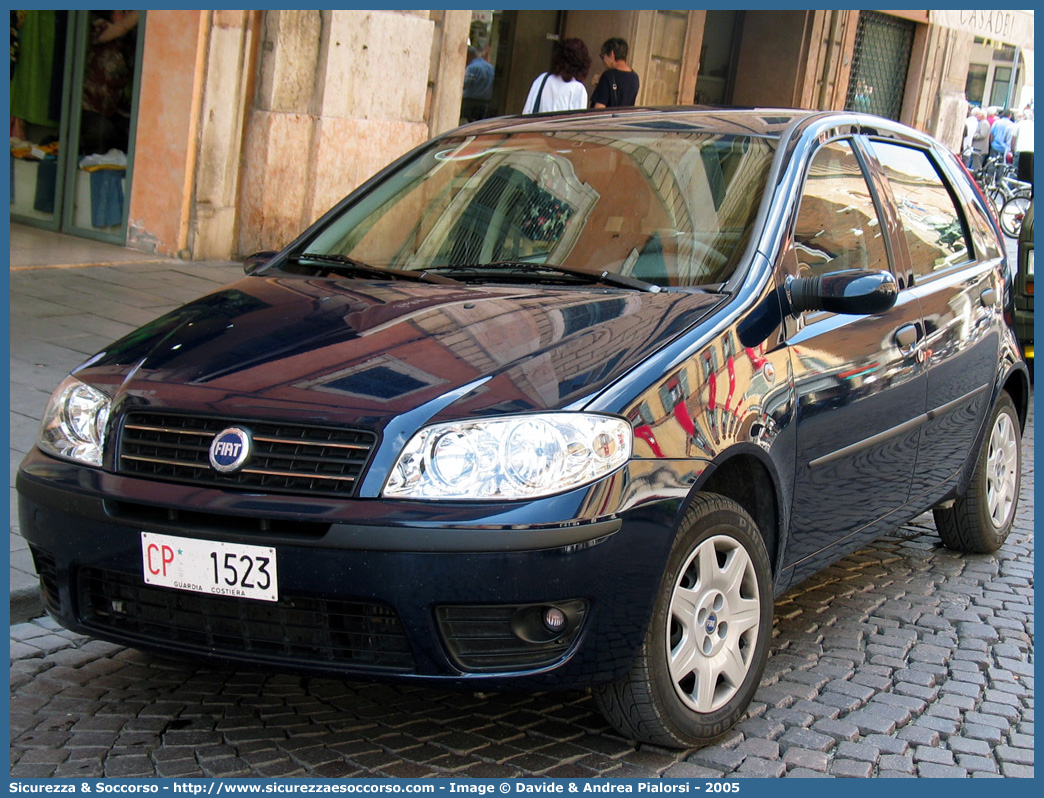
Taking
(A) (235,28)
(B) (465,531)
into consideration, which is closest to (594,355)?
(B) (465,531)

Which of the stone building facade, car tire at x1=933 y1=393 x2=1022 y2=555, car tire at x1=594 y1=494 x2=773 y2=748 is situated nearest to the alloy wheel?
car tire at x1=594 y1=494 x2=773 y2=748

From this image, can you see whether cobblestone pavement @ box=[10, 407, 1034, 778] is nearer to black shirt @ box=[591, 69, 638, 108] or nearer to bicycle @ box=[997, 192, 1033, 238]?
black shirt @ box=[591, 69, 638, 108]

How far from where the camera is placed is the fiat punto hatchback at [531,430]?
3.04 meters

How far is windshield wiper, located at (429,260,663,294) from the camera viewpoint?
12.7ft

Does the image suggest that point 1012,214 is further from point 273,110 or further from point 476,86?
point 273,110

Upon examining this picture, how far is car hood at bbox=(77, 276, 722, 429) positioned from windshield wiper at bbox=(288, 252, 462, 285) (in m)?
0.10

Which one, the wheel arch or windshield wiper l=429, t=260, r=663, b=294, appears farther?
windshield wiper l=429, t=260, r=663, b=294

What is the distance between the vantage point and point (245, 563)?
3.07m

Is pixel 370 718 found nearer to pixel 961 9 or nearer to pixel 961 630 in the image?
pixel 961 630

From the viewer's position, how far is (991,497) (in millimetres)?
5672

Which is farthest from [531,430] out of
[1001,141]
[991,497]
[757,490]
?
[1001,141]

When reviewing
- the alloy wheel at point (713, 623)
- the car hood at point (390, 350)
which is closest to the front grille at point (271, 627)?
the car hood at point (390, 350)

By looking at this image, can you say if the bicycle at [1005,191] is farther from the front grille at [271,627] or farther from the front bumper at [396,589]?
the front grille at [271,627]

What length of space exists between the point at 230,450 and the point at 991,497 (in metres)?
3.70
